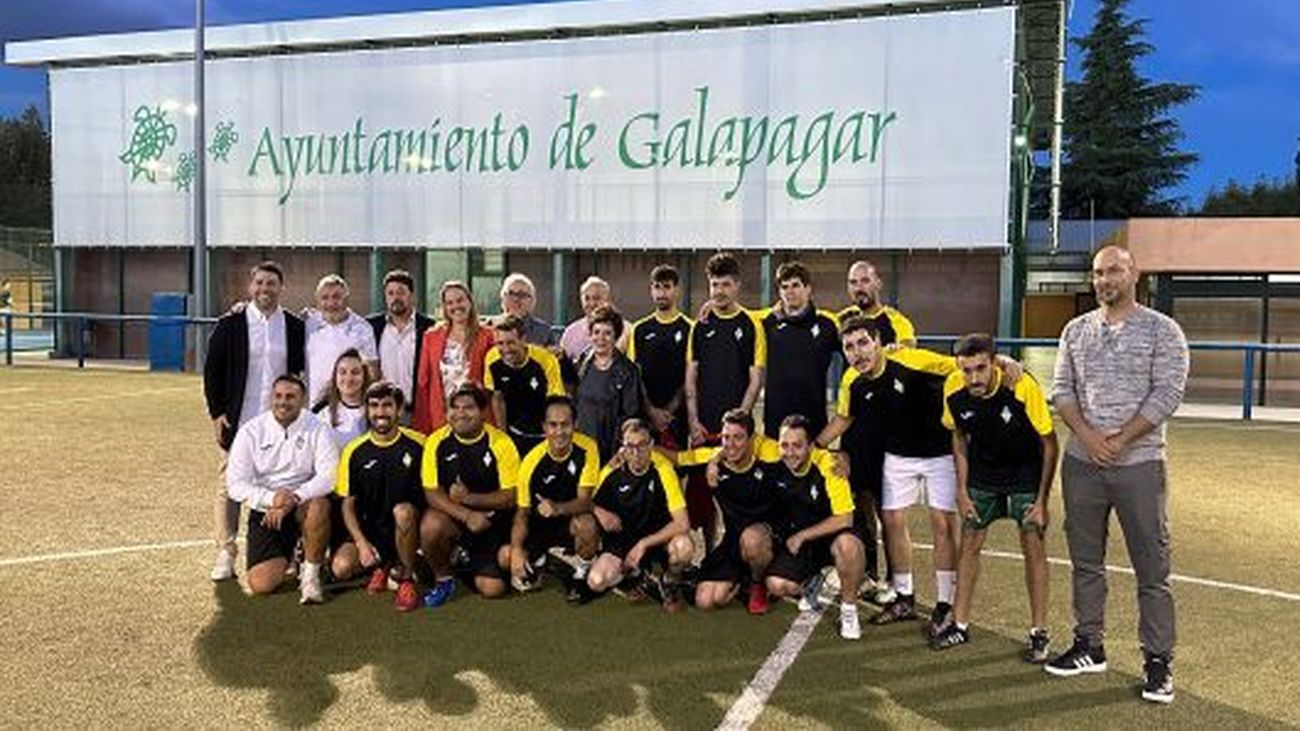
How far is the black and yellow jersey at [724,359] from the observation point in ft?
19.5

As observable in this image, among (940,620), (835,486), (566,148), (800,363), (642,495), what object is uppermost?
(566,148)

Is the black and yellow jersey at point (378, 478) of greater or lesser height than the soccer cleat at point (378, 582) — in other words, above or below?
above

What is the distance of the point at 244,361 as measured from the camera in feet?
20.5

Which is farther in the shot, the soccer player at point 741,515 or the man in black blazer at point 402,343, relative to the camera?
the man in black blazer at point 402,343

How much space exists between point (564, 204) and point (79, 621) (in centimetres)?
1498

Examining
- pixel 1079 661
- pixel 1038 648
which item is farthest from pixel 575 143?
pixel 1079 661

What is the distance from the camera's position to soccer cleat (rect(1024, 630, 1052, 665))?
15.7 feet

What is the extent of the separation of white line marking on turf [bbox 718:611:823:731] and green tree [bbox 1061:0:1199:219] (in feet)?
158

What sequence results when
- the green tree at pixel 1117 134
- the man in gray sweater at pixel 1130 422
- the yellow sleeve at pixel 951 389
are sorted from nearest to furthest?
the man in gray sweater at pixel 1130 422 → the yellow sleeve at pixel 951 389 → the green tree at pixel 1117 134

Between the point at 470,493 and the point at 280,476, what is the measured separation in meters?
1.00

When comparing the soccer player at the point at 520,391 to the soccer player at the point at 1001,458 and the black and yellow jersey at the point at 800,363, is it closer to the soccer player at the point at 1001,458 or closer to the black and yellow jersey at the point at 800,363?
the black and yellow jersey at the point at 800,363

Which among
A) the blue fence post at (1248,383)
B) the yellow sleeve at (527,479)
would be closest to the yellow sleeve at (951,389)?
the yellow sleeve at (527,479)

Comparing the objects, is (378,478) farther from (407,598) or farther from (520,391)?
(520,391)

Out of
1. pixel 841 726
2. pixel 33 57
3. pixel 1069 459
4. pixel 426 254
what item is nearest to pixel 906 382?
pixel 1069 459
